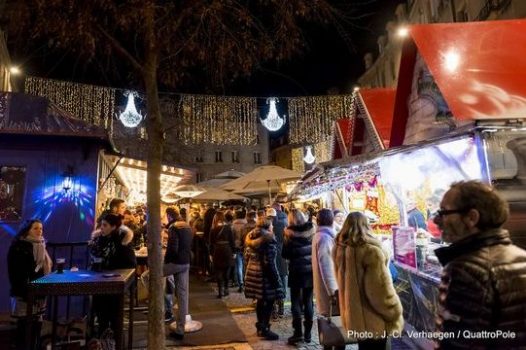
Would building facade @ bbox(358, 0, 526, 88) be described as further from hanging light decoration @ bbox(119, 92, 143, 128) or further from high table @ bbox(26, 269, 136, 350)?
high table @ bbox(26, 269, 136, 350)

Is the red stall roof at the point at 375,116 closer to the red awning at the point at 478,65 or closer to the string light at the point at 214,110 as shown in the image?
the red awning at the point at 478,65

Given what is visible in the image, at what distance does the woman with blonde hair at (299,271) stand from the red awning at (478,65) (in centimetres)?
322

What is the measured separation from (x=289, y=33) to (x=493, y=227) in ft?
16.7

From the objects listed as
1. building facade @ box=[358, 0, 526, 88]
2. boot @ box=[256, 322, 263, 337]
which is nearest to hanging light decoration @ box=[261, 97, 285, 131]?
building facade @ box=[358, 0, 526, 88]

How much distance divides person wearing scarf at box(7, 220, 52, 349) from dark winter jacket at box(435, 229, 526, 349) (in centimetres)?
555

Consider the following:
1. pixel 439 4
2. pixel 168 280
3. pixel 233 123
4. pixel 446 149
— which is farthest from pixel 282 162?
pixel 446 149

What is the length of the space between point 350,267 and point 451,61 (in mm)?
2990

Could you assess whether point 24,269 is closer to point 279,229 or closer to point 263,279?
point 263,279

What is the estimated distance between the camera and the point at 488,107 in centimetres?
417

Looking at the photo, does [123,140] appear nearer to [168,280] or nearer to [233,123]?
[233,123]

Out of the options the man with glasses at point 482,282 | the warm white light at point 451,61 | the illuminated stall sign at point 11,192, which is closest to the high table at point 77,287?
the man with glasses at point 482,282

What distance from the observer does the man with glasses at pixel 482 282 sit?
6.49 ft

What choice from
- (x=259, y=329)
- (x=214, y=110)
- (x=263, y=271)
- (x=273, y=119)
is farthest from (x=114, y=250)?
(x=273, y=119)

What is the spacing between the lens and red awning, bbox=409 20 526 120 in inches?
167
